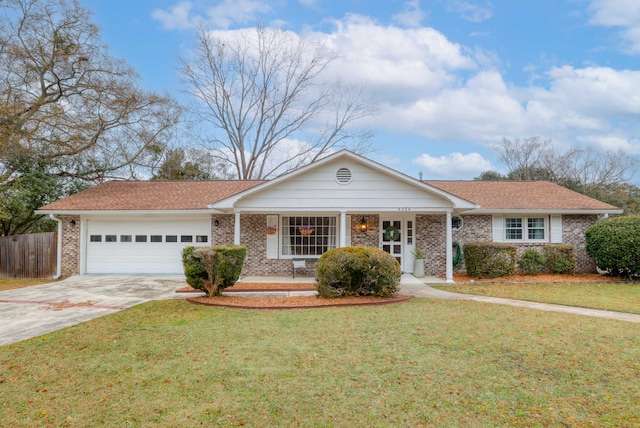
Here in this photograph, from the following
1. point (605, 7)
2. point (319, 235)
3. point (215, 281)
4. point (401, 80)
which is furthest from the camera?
point (401, 80)

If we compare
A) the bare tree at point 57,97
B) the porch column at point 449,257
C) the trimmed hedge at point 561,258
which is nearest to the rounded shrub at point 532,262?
the trimmed hedge at point 561,258

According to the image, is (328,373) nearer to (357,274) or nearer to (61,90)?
(357,274)

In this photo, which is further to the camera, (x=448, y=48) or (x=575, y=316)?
(x=448, y=48)

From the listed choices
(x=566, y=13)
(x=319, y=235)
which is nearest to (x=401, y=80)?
(x=566, y=13)

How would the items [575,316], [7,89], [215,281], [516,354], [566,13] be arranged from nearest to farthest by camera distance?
[516,354], [575,316], [215,281], [566,13], [7,89]

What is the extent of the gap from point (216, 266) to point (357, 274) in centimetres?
357

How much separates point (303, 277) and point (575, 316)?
27.2 ft

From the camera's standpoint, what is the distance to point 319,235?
1388 cm

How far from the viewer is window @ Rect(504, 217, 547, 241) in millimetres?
14234

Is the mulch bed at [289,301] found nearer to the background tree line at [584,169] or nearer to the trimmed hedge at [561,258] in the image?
the trimmed hedge at [561,258]

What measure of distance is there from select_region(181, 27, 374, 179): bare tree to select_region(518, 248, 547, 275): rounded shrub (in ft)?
50.5

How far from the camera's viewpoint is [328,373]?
4367mm

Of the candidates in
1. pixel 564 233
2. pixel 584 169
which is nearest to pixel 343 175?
pixel 564 233

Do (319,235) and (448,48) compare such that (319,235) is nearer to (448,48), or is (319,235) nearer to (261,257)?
(261,257)
